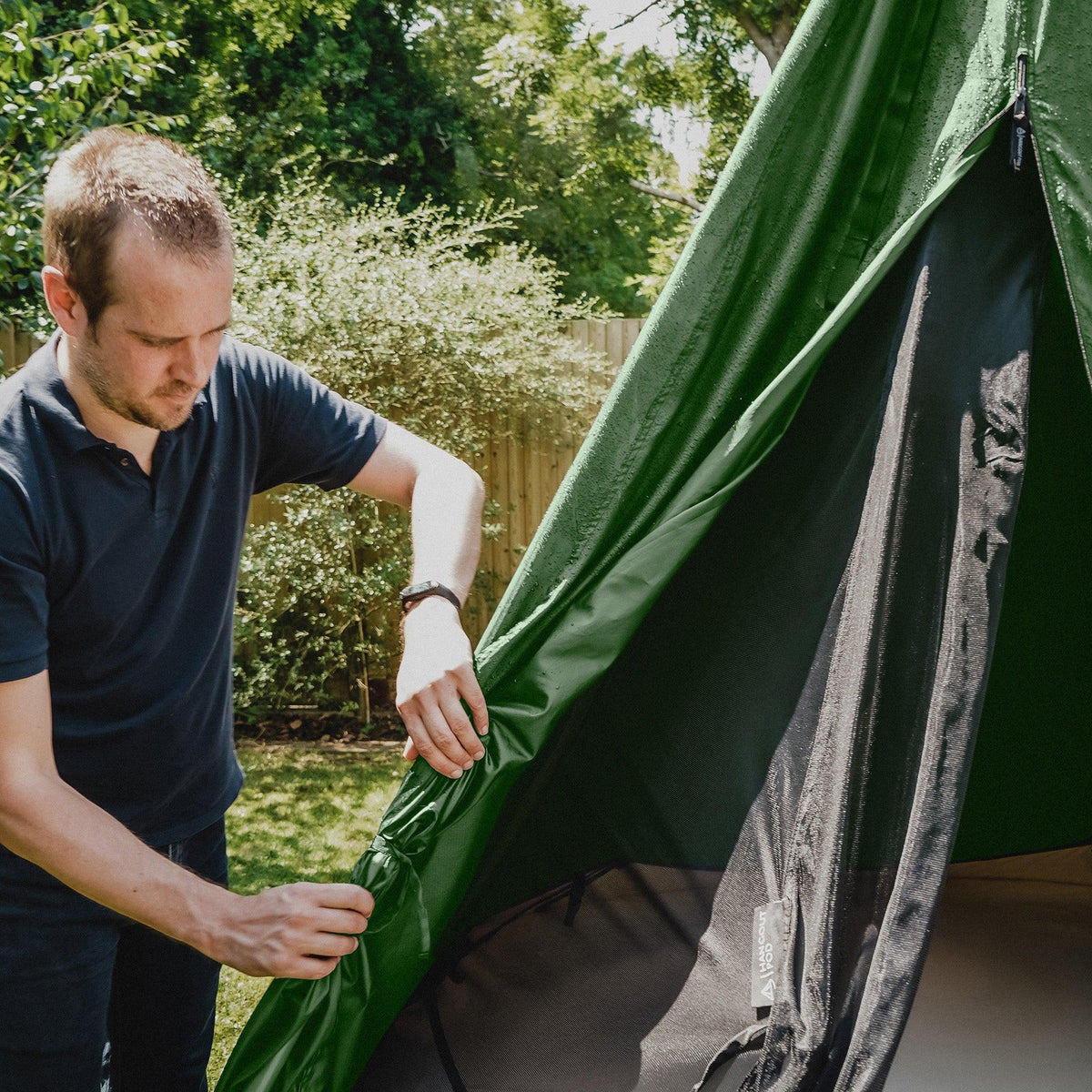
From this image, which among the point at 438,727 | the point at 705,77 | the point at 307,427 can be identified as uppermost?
the point at 705,77

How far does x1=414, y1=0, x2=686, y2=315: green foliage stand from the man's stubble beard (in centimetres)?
870

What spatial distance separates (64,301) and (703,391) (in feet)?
3.00

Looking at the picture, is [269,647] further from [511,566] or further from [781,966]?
[781,966]

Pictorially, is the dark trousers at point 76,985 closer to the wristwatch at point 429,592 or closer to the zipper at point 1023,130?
the wristwatch at point 429,592

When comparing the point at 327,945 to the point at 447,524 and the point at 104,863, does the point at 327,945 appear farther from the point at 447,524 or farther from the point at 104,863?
the point at 447,524

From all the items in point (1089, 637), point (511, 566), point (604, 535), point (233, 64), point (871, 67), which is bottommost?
point (511, 566)

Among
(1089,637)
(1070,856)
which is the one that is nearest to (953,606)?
(1089,637)

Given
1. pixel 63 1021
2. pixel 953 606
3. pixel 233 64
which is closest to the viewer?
pixel 953 606

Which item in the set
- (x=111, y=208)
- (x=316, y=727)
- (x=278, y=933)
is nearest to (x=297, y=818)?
(x=316, y=727)

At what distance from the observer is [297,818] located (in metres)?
4.49

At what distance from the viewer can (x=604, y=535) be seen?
62.9 inches

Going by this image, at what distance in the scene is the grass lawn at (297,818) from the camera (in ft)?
12.2

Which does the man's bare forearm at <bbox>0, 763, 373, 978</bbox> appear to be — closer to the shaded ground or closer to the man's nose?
the man's nose

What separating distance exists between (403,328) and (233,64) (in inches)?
270
